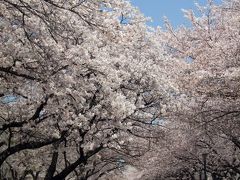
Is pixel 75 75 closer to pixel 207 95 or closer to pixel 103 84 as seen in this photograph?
pixel 103 84

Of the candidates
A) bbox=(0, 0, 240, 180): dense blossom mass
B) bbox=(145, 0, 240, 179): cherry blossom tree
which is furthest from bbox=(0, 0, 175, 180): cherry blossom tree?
bbox=(145, 0, 240, 179): cherry blossom tree

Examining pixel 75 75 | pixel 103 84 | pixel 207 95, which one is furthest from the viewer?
pixel 207 95

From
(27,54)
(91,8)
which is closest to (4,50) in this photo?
(27,54)

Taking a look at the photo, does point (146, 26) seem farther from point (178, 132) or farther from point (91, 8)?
point (91, 8)

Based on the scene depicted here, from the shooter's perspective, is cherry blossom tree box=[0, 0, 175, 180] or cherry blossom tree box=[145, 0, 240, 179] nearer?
cherry blossom tree box=[0, 0, 175, 180]

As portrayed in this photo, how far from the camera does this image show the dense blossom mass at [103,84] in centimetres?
1059

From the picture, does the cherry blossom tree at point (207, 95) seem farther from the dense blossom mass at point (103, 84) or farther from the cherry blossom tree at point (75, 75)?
Answer: the cherry blossom tree at point (75, 75)

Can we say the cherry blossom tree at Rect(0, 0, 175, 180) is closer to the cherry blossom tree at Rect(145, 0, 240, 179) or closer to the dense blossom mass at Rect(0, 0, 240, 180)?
the dense blossom mass at Rect(0, 0, 240, 180)

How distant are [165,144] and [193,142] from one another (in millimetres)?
1623

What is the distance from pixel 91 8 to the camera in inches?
339

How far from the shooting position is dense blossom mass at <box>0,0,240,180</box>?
10.6 meters

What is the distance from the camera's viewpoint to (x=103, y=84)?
13797 millimetres

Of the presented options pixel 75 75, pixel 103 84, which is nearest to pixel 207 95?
pixel 103 84

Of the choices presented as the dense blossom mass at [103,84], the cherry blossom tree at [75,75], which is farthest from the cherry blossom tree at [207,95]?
the cherry blossom tree at [75,75]
